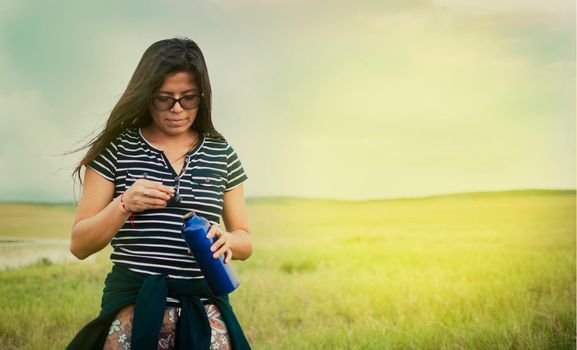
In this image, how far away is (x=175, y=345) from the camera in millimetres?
1948

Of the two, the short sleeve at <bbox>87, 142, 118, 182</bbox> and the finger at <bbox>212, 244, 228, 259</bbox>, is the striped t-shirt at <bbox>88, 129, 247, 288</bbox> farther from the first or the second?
the finger at <bbox>212, 244, 228, 259</bbox>

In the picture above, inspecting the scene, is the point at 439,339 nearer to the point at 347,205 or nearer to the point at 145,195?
the point at 347,205

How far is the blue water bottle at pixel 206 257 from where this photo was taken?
1830mm

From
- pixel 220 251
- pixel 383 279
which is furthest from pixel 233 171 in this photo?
pixel 383 279

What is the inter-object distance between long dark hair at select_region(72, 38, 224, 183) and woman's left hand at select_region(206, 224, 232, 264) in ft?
1.39

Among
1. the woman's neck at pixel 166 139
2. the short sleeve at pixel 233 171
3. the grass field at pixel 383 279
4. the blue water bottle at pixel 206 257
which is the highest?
the woman's neck at pixel 166 139

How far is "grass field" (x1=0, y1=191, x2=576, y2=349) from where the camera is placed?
3.62 meters

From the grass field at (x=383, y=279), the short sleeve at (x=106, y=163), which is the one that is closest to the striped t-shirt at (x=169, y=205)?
the short sleeve at (x=106, y=163)

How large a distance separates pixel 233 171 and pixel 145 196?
1.29 feet

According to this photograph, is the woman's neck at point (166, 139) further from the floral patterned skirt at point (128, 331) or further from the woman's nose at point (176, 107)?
the floral patterned skirt at point (128, 331)

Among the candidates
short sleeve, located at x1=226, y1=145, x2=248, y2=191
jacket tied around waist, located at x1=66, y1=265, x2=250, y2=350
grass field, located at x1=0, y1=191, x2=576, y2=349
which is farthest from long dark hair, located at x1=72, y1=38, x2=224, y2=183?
grass field, located at x1=0, y1=191, x2=576, y2=349

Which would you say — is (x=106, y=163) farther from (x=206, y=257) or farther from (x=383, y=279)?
(x=383, y=279)

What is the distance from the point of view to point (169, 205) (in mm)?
1948

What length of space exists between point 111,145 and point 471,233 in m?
4.01
